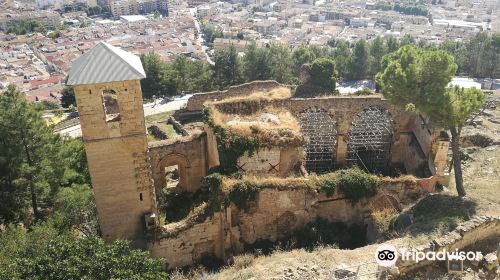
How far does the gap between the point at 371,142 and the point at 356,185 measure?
8284 millimetres

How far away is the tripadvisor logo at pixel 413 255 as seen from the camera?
13297 millimetres

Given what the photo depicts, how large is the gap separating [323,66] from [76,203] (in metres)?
27.3

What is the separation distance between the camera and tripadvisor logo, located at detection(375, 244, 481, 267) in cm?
1330

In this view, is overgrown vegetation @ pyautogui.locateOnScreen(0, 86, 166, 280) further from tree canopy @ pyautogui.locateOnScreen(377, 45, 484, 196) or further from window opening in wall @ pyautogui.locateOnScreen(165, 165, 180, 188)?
tree canopy @ pyautogui.locateOnScreen(377, 45, 484, 196)

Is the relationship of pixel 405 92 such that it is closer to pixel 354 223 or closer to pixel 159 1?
pixel 354 223

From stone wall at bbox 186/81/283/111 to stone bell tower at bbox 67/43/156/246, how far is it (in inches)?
736

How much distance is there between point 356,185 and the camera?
18906 mm

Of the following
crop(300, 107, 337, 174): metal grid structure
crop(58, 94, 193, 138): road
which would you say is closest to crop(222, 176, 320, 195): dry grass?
crop(300, 107, 337, 174): metal grid structure

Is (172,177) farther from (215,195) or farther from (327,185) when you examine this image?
(327,185)

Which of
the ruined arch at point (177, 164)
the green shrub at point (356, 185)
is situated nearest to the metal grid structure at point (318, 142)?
the green shrub at point (356, 185)

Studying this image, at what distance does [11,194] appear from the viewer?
1898 cm

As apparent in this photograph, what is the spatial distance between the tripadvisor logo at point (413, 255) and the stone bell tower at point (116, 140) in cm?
919

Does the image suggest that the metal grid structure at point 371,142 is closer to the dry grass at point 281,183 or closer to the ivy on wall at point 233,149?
the dry grass at point 281,183

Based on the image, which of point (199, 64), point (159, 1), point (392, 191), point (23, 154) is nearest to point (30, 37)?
point (159, 1)
